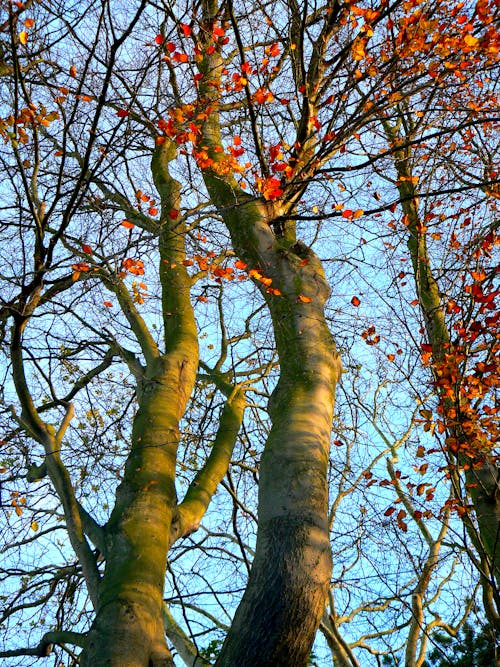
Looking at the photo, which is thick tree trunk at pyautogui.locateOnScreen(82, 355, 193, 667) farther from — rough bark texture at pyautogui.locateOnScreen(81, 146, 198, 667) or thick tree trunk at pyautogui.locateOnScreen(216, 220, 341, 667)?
thick tree trunk at pyautogui.locateOnScreen(216, 220, 341, 667)

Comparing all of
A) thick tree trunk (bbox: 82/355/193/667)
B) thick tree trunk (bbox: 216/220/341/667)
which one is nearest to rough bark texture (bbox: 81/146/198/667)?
thick tree trunk (bbox: 82/355/193/667)

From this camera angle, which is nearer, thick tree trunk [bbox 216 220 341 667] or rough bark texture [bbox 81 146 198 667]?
thick tree trunk [bbox 216 220 341 667]

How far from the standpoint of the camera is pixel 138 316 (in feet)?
15.4

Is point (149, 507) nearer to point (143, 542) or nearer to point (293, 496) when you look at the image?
point (143, 542)

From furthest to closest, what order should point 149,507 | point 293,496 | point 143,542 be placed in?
point 149,507
point 143,542
point 293,496

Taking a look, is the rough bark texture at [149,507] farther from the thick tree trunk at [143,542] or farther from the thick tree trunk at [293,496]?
the thick tree trunk at [293,496]

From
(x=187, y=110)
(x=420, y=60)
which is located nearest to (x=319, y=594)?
(x=187, y=110)

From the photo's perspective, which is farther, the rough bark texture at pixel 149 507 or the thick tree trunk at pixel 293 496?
the rough bark texture at pixel 149 507

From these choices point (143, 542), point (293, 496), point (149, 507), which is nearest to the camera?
point (293, 496)

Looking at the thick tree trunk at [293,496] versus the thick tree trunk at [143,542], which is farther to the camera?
the thick tree trunk at [143,542]

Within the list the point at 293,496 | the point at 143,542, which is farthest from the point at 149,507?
the point at 293,496

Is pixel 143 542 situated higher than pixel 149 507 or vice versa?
pixel 149 507

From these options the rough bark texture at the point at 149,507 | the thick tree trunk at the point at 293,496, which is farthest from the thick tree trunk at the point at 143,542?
the thick tree trunk at the point at 293,496

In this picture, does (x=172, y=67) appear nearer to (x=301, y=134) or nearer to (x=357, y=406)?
(x=301, y=134)
